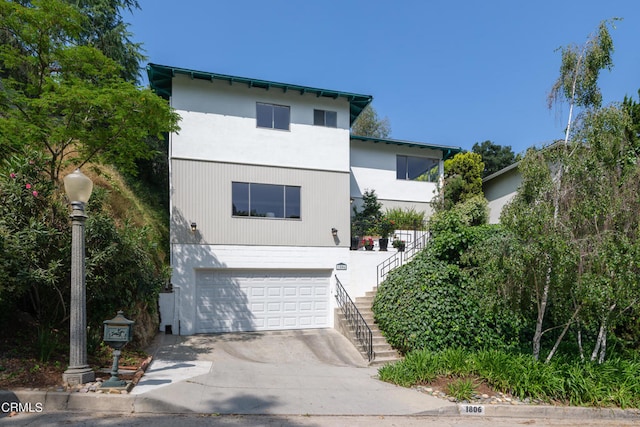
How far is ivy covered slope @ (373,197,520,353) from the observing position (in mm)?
9180

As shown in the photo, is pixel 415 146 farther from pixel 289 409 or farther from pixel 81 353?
pixel 81 353

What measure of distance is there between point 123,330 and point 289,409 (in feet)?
9.27

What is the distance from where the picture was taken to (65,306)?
23.5 feet

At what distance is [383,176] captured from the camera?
16562 mm

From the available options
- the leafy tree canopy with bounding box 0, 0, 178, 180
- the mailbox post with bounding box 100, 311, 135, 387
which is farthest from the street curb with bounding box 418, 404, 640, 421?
the leafy tree canopy with bounding box 0, 0, 178, 180

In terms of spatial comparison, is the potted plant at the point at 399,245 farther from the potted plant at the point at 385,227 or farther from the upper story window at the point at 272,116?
the upper story window at the point at 272,116

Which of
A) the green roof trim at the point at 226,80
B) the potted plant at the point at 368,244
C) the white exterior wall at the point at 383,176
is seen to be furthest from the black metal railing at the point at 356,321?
the green roof trim at the point at 226,80

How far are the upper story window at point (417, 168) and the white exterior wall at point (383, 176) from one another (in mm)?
246

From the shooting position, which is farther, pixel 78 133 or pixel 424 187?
pixel 424 187

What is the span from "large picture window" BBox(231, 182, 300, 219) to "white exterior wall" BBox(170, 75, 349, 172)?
2.67 feet

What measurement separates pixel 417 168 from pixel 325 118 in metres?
6.18

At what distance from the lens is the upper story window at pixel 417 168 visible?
671 inches

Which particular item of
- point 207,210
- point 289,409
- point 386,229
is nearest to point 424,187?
point 386,229

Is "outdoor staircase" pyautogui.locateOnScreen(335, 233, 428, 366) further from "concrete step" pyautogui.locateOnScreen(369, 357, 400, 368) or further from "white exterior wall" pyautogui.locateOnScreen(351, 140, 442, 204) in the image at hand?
"white exterior wall" pyautogui.locateOnScreen(351, 140, 442, 204)
